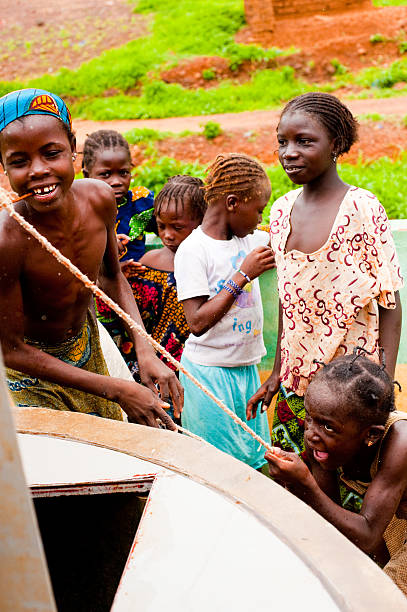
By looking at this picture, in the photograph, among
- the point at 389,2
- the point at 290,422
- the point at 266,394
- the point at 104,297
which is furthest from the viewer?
the point at 389,2

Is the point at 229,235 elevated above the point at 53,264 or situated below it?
above

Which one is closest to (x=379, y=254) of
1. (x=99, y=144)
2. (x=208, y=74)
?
(x=99, y=144)

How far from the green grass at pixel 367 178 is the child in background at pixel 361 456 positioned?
9.86 feet

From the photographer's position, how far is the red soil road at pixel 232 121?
10594mm

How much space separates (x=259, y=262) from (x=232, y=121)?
8.92 m

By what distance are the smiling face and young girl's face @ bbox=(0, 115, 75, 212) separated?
82 centimetres

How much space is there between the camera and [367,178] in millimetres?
6270

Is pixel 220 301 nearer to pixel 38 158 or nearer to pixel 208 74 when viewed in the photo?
pixel 38 158

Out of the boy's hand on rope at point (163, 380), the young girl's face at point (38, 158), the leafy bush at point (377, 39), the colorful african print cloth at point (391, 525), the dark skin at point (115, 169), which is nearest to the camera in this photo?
the colorful african print cloth at point (391, 525)

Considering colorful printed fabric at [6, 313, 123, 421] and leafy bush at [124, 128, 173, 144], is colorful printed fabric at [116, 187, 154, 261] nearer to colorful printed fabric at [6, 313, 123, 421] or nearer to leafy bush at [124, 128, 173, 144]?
colorful printed fabric at [6, 313, 123, 421]

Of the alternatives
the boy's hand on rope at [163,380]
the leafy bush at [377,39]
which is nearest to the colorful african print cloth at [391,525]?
the boy's hand on rope at [163,380]

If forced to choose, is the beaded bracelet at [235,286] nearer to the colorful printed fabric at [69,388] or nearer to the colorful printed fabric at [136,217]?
the colorful printed fabric at [69,388]

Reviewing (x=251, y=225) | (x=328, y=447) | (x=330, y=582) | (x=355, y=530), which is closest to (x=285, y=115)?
(x=251, y=225)

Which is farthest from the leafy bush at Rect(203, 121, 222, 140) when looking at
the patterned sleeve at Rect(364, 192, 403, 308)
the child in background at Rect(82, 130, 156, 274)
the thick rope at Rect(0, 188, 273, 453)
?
the thick rope at Rect(0, 188, 273, 453)
